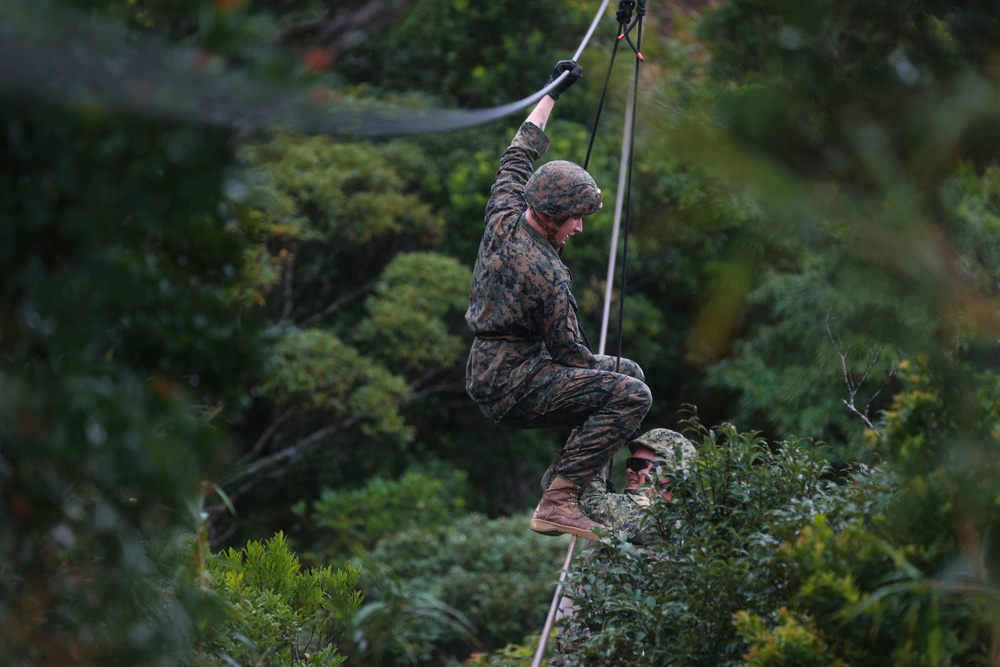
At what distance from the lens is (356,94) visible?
41.2 ft

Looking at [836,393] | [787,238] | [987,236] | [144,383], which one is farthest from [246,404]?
[836,393]

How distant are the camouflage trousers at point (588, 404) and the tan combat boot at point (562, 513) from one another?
22 centimetres

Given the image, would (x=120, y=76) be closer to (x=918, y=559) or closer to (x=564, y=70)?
(x=918, y=559)

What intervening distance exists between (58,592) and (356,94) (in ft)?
33.1

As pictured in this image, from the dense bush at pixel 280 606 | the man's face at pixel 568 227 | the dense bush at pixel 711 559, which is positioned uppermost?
the man's face at pixel 568 227

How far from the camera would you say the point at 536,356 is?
5742 millimetres

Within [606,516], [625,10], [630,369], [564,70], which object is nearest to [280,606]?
[606,516]

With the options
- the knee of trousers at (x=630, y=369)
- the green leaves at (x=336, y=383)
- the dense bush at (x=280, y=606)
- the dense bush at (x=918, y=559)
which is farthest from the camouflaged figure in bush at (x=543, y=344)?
the green leaves at (x=336, y=383)

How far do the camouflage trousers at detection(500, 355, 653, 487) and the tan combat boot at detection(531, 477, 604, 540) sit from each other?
0.71ft

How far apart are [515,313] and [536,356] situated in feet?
0.86

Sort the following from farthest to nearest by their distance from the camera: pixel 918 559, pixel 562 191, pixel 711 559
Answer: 1. pixel 562 191
2. pixel 711 559
3. pixel 918 559

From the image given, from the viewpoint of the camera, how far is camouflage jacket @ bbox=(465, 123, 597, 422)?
557 cm

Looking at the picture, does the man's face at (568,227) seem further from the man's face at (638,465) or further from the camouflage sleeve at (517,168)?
the man's face at (638,465)

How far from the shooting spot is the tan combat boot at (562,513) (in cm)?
589
